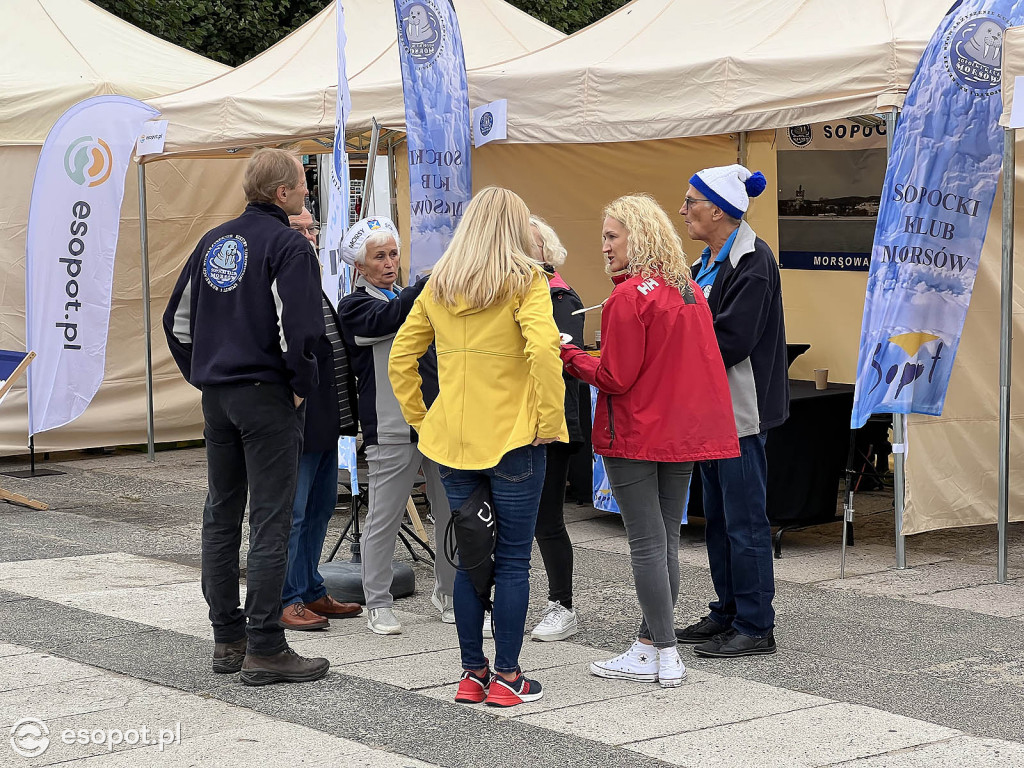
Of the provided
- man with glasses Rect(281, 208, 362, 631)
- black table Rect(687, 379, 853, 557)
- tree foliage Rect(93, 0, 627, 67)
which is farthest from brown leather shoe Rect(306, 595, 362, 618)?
tree foliage Rect(93, 0, 627, 67)

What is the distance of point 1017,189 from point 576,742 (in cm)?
436

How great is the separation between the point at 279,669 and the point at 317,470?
109cm

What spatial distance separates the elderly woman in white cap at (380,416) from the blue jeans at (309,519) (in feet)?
0.70

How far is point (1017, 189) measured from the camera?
719 centimetres

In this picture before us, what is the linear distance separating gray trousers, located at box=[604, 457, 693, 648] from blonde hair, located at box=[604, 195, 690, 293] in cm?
63

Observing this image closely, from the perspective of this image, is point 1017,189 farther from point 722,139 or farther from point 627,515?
point 627,515

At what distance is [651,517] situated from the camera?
474cm

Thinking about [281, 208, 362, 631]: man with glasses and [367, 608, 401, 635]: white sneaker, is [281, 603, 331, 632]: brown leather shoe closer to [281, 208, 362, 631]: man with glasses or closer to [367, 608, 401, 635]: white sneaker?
[281, 208, 362, 631]: man with glasses

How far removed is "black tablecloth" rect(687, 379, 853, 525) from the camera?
7.32 metres

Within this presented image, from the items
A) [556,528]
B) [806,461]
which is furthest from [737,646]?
[806,461]

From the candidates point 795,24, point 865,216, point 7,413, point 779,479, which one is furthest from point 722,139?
point 7,413

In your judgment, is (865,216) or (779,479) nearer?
(779,479)

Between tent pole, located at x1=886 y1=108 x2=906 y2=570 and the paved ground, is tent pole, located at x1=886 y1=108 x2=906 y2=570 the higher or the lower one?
the higher one

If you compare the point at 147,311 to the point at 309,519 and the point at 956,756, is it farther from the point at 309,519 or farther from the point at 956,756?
the point at 956,756
